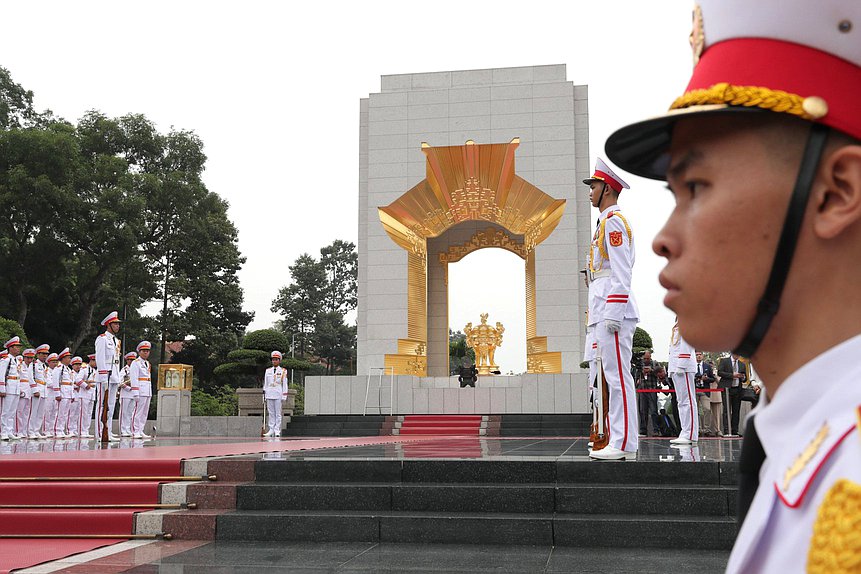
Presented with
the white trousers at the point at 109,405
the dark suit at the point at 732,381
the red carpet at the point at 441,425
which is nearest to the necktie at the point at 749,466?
the dark suit at the point at 732,381

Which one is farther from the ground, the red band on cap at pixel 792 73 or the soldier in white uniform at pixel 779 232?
the red band on cap at pixel 792 73

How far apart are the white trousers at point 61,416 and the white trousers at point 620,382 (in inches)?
529

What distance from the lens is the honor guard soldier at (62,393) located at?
16.1 meters

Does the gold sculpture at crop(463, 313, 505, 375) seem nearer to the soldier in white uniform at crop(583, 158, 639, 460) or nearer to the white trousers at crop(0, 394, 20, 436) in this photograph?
the white trousers at crop(0, 394, 20, 436)

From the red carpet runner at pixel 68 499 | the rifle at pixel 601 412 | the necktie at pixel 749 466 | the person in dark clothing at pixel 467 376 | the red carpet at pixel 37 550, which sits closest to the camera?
the necktie at pixel 749 466

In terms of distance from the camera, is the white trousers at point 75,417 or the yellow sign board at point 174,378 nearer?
the white trousers at point 75,417

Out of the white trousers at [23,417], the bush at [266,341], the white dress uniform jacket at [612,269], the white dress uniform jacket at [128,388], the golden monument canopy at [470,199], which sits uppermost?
the golden monument canopy at [470,199]

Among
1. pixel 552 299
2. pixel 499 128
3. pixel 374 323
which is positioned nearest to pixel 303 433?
pixel 374 323

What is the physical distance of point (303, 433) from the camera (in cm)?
1675

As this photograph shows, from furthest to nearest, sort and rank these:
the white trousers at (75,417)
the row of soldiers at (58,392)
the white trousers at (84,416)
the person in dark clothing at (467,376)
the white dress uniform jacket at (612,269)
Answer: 1. the person in dark clothing at (467,376)
2. the white trousers at (75,417)
3. the white trousers at (84,416)
4. the row of soldiers at (58,392)
5. the white dress uniform jacket at (612,269)

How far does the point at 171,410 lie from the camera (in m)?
18.7

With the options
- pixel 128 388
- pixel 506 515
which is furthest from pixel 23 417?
pixel 506 515

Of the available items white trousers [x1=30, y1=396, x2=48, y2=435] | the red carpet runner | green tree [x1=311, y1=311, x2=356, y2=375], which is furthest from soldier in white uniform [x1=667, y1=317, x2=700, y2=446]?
green tree [x1=311, y1=311, x2=356, y2=375]

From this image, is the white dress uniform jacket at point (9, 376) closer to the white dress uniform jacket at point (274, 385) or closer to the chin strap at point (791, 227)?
the white dress uniform jacket at point (274, 385)
